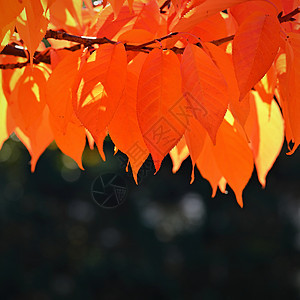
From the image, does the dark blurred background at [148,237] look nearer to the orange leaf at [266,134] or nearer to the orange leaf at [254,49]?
the orange leaf at [266,134]

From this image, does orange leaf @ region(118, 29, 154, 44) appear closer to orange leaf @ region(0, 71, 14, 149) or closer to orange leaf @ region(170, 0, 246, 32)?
orange leaf @ region(170, 0, 246, 32)

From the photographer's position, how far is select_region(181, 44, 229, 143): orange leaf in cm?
25

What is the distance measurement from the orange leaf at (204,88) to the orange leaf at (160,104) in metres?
0.01

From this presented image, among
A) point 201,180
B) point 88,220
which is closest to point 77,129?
point 201,180

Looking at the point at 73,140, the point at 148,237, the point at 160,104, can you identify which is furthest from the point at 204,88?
the point at 148,237

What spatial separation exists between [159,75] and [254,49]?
0.05 metres

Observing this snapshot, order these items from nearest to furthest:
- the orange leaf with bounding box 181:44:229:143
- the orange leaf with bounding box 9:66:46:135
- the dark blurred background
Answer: the orange leaf with bounding box 181:44:229:143 < the orange leaf with bounding box 9:66:46:135 < the dark blurred background

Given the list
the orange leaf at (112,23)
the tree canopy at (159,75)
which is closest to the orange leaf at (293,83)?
the tree canopy at (159,75)

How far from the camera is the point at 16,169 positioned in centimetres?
337

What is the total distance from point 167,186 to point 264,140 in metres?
2.84

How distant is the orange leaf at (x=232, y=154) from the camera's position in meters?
0.37

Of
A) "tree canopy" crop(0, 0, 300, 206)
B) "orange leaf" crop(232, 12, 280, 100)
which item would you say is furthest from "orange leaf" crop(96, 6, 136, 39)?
"orange leaf" crop(232, 12, 280, 100)

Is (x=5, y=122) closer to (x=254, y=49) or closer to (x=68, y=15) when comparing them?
(x=68, y=15)

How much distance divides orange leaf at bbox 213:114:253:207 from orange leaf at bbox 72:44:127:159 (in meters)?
0.11
